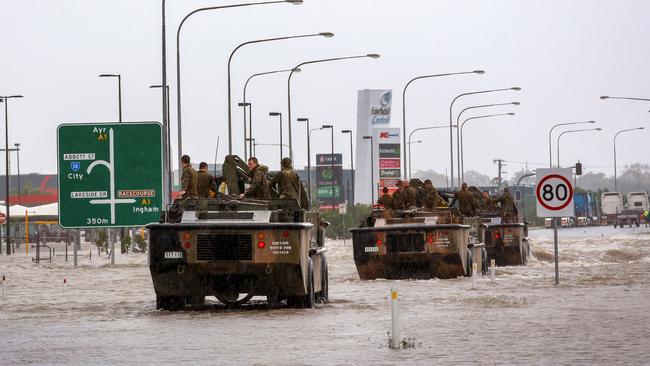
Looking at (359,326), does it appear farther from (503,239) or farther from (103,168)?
(503,239)

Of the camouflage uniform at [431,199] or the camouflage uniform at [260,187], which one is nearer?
the camouflage uniform at [260,187]

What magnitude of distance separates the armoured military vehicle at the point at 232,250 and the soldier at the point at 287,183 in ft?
3.68

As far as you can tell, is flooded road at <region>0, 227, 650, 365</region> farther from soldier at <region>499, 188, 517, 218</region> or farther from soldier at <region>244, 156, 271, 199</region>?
soldier at <region>499, 188, 517, 218</region>

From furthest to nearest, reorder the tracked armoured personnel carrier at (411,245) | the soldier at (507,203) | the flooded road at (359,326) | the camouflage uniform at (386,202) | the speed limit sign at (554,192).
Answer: the soldier at (507,203) → the camouflage uniform at (386,202) → the tracked armoured personnel carrier at (411,245) → the speed limit sign at (554,192) → the flooded road at (359,326)

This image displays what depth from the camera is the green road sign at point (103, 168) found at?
103 ft

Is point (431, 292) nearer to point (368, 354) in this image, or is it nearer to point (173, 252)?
point (173, 252)

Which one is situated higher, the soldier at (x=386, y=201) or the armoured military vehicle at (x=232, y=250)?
the soldier at (x=386, y=201)

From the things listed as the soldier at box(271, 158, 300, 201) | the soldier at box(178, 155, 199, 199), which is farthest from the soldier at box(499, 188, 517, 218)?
the soldier at box(178, 155, 199, 199)

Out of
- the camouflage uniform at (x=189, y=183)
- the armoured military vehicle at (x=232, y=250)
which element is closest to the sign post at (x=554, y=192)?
the armoured military vehicle at (x=232, y=250)

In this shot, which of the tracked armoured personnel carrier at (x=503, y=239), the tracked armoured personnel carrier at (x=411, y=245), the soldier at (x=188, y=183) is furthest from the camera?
the tracked armoured personnel carrier at (x=503, y=239)

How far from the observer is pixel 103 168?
103ft

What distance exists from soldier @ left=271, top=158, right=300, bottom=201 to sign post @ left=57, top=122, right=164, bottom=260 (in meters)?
9.43

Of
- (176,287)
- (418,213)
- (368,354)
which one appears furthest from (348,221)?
(368,354)

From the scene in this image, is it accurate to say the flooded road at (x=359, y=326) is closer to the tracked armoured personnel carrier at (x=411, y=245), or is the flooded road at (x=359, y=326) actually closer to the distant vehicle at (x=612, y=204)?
the tracked armoured personnel carrier at (x=411, y=245)
